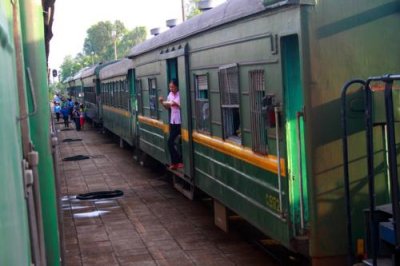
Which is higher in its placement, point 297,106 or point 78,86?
point 78,86

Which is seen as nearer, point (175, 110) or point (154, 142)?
point (175, 110)

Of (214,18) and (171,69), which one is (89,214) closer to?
(171,69)

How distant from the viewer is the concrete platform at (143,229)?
8172mm

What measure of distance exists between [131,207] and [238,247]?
12.1 ft

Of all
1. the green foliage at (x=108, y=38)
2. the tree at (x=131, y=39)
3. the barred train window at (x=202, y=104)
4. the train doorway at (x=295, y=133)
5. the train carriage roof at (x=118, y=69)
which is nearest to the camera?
the train doorway at (x=295, y=133)

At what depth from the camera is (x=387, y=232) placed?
13.2 ft

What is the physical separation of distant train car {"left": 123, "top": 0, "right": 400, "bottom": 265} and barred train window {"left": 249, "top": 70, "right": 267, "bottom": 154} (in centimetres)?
1

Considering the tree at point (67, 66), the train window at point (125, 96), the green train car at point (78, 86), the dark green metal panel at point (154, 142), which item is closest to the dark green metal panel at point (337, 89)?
the dark green metal panel at point (154, 142)

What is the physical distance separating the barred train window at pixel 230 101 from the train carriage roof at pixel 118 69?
30.6 feet

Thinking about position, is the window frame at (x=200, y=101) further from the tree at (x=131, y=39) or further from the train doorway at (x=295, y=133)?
the tree at (x=131, y=39)

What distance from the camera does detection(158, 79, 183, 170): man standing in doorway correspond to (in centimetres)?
1109

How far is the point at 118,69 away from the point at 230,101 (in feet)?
43.1

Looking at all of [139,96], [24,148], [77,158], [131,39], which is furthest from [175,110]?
[131,39]

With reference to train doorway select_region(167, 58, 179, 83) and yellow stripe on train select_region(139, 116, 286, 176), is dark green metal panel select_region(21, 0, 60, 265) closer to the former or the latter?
yellow stripe on train select_region(139, 116, 286, 176)
